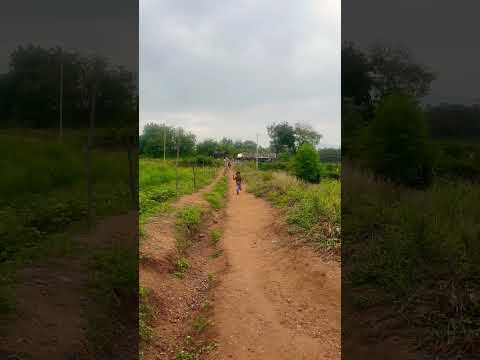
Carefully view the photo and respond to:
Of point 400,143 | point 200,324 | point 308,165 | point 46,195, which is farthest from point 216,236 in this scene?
point 308,165

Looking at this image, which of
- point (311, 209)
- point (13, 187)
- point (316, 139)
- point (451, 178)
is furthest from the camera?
point (316, 139)

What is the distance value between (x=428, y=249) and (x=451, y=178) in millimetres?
1434

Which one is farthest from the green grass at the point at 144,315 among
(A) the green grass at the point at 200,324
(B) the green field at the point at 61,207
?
(A) the green grass at the point at 200,324

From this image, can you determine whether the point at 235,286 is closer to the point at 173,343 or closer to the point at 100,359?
the point at 173,343

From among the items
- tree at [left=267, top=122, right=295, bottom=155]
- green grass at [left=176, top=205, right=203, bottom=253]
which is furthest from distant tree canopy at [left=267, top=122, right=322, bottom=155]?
green grass at [left=176, top=205, right=203, bottom=253]

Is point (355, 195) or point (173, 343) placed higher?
point (355, 195)

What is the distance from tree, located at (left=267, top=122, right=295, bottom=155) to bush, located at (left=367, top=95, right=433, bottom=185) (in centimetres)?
3378

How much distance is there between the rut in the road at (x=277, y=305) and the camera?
312 centimetres

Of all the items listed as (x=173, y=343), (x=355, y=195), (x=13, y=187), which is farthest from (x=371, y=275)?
(x=13, y=187)

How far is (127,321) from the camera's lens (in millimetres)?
3092

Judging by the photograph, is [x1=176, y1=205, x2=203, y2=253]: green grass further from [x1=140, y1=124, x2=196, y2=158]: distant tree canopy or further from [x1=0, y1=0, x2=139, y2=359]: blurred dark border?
[x1=140, y1=124, x2=196, y2=158]: distant tree canopy

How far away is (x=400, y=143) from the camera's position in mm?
4559

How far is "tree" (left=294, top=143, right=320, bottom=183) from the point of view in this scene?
63.7 ft

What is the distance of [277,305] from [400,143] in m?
3.16
